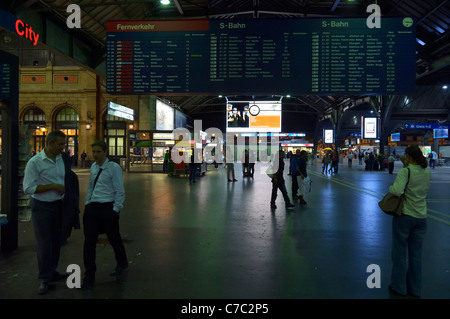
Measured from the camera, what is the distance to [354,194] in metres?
13.4

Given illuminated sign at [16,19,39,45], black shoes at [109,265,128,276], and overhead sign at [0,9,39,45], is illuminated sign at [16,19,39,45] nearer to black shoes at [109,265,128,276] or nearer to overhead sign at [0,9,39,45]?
overhead sign at [0,9,39,45]

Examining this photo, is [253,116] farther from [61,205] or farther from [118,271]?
[61,205]

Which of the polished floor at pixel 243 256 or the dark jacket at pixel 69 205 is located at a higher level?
the dark jacket at pixel 69 205

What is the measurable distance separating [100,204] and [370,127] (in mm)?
27394

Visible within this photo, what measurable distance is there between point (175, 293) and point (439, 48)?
1595cm

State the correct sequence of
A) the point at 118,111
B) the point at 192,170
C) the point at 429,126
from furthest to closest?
1. the point at 429,126
2. the point at 118,111
3. the point at 192,170

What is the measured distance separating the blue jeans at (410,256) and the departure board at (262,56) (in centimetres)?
571

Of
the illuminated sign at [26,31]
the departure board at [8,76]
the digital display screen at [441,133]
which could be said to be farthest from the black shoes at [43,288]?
the digital display screen at [441,133]

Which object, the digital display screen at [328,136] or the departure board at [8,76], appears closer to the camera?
the departure board at [8,76]

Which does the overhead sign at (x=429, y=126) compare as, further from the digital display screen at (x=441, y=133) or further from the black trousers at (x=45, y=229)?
the black trousers at (x=45, y=229)

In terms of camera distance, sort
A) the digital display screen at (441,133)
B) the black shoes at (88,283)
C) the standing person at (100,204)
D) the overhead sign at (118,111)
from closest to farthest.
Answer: the black shoes at (88,283) < the standing person at (100,204) < the overhead sign at (118,111) < the digital display screen at (441,133)

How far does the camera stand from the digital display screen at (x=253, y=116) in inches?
1427

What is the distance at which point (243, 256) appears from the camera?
548cm

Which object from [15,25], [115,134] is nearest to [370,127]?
[115,134]
